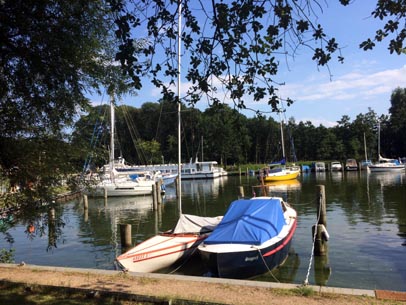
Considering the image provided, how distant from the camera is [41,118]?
25.5 feet

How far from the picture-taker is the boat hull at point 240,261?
11297mm

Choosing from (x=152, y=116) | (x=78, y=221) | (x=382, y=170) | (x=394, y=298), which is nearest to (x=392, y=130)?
(x=382, y=170)

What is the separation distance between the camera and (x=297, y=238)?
1855 cm

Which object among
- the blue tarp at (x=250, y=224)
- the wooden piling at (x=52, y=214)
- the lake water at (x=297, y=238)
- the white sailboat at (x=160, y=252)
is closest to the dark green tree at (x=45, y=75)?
the wooden piling at (x=52, y=214)

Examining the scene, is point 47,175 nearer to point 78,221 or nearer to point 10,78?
point 10,78

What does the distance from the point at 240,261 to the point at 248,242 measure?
74cm

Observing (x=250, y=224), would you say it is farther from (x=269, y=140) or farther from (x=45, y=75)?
(x=269, y=140)

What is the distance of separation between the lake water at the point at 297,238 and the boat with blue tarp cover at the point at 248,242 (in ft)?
2.27

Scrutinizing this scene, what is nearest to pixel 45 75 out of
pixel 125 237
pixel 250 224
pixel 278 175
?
pixel 250 224

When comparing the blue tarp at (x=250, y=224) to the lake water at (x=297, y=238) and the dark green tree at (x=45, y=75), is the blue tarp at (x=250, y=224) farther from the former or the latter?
the dark green tree at (x=45, y=75)

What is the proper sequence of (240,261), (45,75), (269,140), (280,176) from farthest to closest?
(269,140) → (280,176) → (240,261) → (45,75)

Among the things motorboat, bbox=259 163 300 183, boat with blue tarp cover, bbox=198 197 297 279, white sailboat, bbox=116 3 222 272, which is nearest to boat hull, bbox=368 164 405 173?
motorboat, bbox=259 163 300 183

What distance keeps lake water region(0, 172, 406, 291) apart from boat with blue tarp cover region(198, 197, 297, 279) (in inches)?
27.2

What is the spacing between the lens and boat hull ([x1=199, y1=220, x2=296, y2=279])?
445 inches
